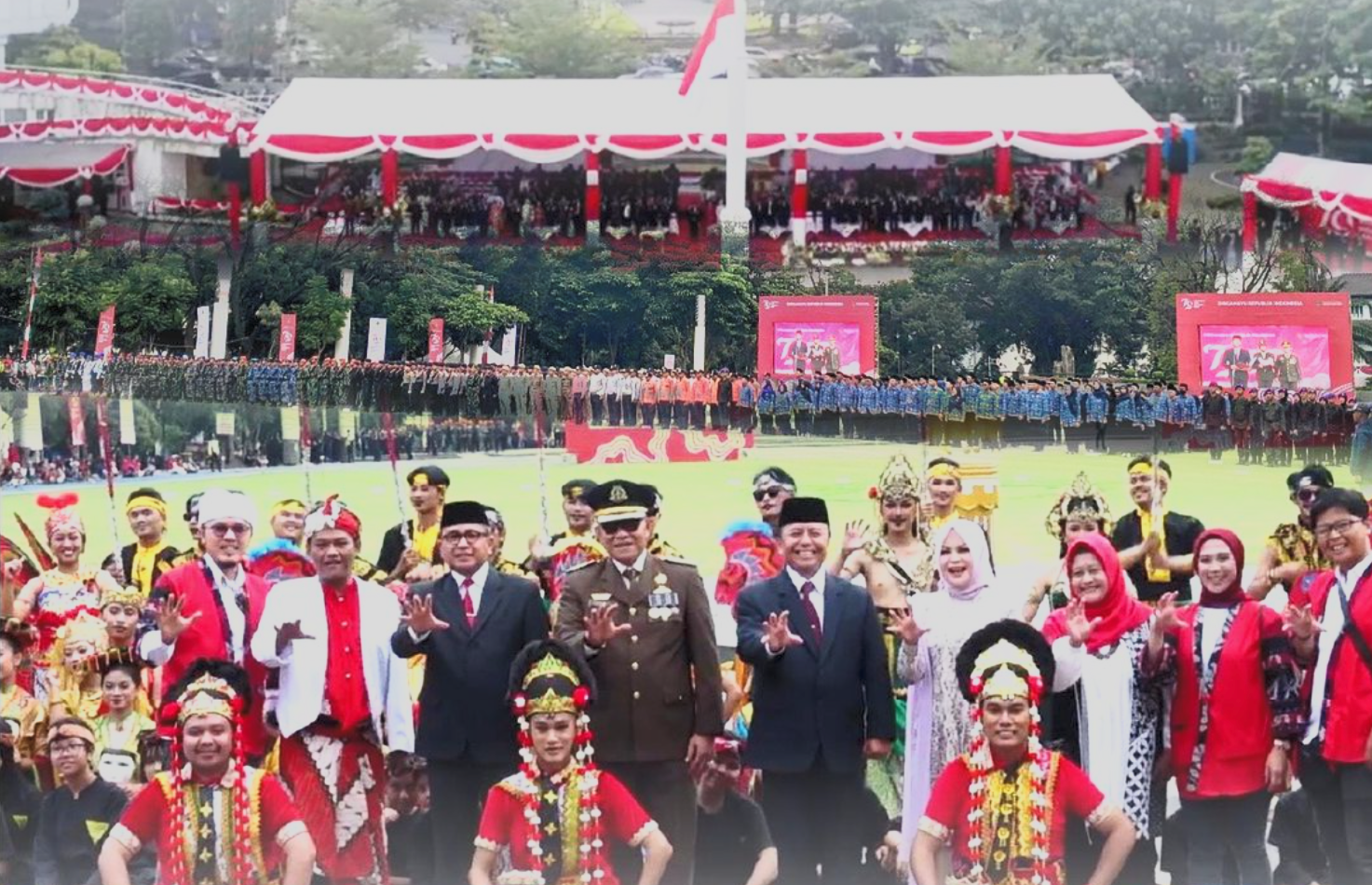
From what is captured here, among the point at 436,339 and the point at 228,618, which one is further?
the point at 436,339

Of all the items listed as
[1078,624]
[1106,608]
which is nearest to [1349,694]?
[1106,608]

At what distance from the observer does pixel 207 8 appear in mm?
12445

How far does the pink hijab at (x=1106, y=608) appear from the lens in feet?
19.1

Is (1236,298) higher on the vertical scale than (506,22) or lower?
lower

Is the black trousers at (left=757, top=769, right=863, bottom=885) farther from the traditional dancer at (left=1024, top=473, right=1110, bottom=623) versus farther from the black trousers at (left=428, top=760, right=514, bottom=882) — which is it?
the traditional dancer at (left=1024, top=473, right=1110, bottom=623)

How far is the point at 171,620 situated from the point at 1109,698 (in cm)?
245

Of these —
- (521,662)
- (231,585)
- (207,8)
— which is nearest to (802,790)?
(521,662)

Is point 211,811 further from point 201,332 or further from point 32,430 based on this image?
point 201,332

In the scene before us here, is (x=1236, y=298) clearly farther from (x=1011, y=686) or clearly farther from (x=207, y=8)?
(x=1011, y=686)

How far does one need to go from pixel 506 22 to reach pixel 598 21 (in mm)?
608

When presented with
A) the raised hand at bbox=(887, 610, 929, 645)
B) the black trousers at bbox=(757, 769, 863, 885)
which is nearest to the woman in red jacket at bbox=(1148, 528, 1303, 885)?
the raised hand at bbox=(887, 610, 929, 645)

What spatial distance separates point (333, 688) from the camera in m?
6.29

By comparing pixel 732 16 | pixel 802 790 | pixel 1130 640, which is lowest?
pixel 802 790

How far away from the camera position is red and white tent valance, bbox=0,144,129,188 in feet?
44.3
